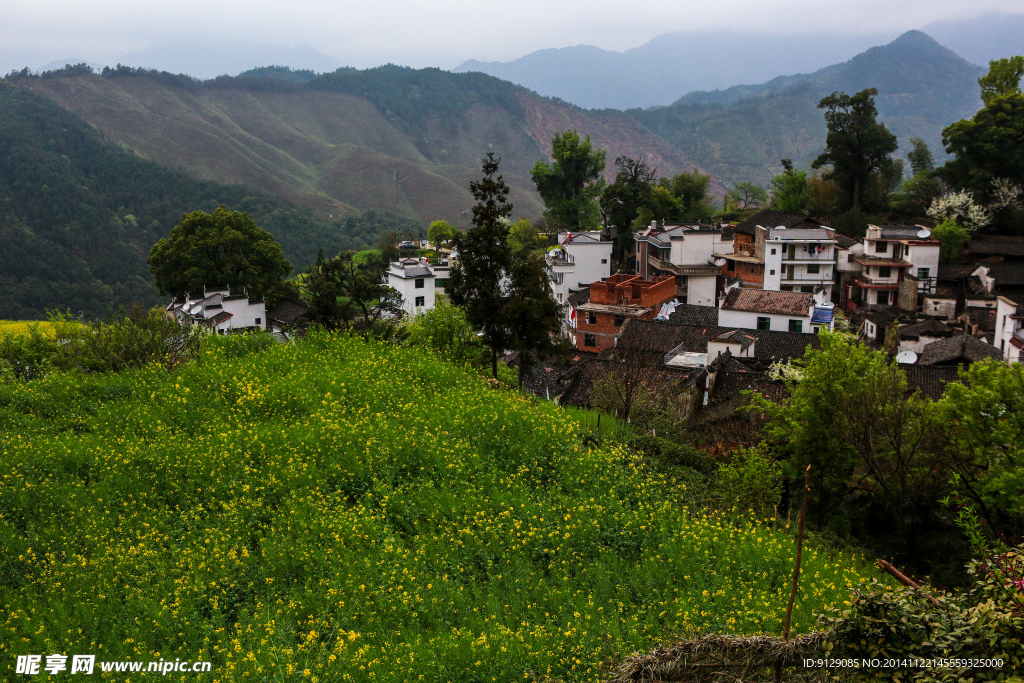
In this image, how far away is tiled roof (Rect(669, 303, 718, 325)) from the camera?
123ft

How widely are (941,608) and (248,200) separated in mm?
98440

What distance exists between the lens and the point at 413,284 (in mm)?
47500

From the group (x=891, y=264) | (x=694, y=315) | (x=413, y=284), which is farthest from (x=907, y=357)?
(x=413, y=284)

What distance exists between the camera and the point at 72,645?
6926mm

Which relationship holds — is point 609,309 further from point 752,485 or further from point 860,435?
point 752,485

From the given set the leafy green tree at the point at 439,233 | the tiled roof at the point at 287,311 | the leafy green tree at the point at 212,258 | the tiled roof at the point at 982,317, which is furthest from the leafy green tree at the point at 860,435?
the leafy green tree at the point at 439,233

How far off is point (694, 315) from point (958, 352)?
41.4 ft

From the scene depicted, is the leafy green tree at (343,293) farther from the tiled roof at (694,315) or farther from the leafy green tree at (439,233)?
the tiled roof at (694,315)

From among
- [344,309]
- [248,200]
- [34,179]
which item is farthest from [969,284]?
[34,179]

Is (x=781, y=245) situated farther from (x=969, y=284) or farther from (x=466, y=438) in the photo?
(x=466, y=438)

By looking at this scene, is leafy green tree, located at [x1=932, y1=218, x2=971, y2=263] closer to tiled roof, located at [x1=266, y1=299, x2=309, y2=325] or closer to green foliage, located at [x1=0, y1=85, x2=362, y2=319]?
tiled roof, located at [x1=266, y1=299, x2=309, y2=325]

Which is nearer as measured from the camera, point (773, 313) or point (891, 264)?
point (773, 313)

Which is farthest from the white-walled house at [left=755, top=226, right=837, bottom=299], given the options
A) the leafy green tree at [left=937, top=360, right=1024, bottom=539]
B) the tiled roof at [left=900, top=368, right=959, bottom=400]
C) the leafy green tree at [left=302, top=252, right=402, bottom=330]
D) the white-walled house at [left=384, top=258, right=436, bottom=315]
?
the leafy green tree at [left=937, top=360, right=1024, bottom=539]

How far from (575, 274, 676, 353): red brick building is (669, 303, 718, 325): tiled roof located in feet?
4.18
